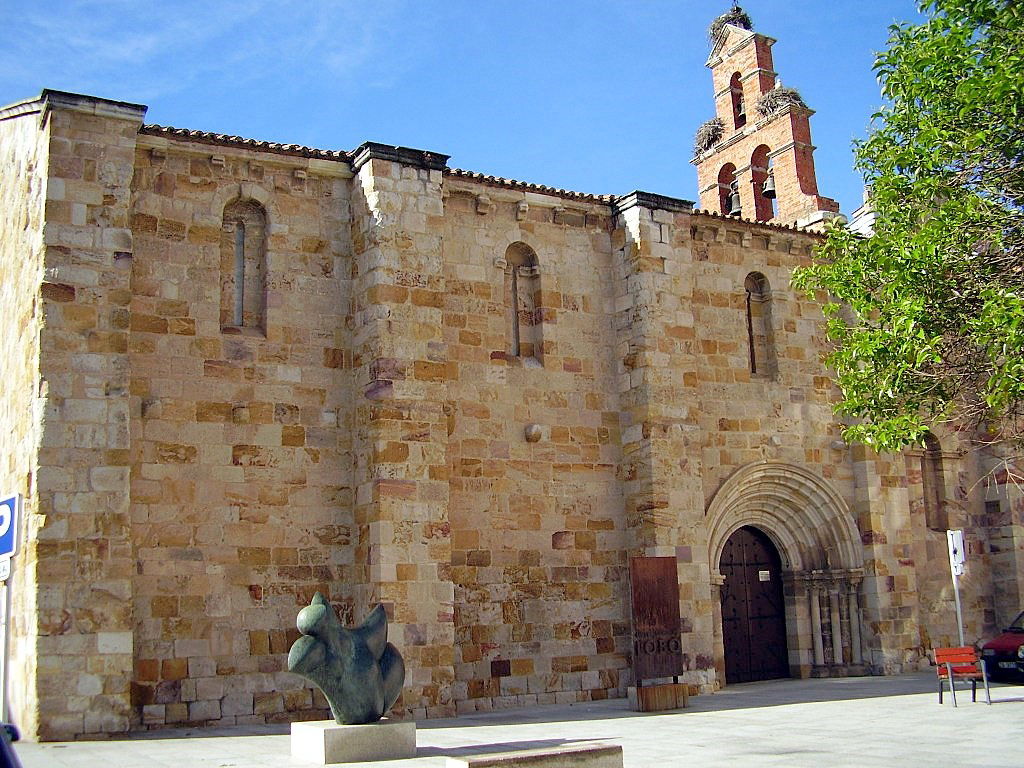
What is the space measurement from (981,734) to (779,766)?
9.06 feet

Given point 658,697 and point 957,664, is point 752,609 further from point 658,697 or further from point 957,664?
point 957,664

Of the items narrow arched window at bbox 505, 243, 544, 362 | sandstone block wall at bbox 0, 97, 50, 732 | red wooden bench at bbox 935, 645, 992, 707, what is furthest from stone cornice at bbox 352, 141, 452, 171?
red wooden bench at bbox 935, 645, 992, 707

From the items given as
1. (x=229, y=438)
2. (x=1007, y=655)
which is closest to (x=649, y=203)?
(x=229, y=438)

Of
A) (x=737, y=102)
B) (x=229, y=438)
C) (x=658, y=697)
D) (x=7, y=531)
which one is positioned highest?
(x=737, y=102)

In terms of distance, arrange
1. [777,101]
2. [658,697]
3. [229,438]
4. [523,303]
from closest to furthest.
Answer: [229,438], [658,697], [523,303], [777,101]

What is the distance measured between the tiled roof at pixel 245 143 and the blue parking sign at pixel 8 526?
19.8ft

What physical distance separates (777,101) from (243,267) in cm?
1197

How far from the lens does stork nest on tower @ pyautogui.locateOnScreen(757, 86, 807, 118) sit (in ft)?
66.5

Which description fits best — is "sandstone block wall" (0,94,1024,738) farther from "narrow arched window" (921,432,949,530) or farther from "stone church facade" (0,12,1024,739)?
"narrow arched window" (921,432,949,530)

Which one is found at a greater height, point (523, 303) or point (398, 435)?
point (523, 303)

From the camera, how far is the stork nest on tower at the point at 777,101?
66.5 ft

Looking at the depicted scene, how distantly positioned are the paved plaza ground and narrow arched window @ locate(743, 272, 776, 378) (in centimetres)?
528

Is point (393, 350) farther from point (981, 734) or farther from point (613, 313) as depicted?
point (981, 734)

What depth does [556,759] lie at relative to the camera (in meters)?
7.51
